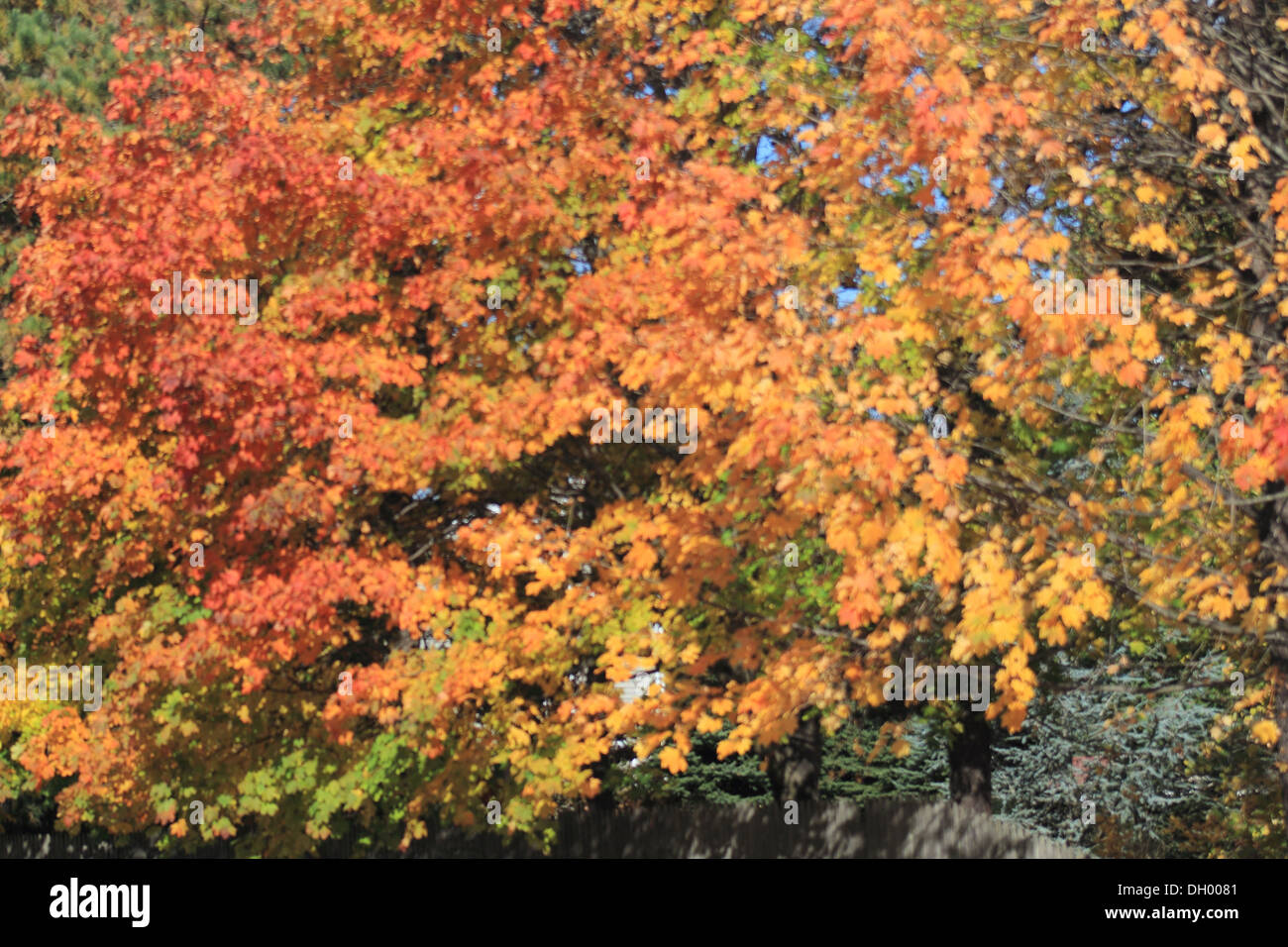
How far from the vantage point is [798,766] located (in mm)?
19078

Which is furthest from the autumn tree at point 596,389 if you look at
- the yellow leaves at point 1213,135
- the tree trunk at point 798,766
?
the tree trunk at point 798,766

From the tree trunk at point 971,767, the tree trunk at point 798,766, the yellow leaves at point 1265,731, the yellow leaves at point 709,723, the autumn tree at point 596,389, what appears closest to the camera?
the yellow leaves at point 1265,731

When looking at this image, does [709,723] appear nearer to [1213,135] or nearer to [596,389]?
[596,389]

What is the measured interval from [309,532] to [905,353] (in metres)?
6.56

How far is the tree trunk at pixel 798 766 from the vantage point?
18.9 metres

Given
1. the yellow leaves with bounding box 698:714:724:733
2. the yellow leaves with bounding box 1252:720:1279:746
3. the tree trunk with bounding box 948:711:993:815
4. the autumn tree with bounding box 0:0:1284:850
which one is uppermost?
the autumn tree with bounding box 0:0:1284:850

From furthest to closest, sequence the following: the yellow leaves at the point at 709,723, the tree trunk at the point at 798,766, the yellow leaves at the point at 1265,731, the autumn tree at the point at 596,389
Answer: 1. the tree trunk at the point at 798,766
2. the yellow leaves at the point at 709,723
3. the autumn tree at the point at 596,389
4. the yellow leaves at the point at 1265,731

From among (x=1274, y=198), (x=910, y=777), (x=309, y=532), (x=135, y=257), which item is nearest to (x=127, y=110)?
(x=135, y=257)

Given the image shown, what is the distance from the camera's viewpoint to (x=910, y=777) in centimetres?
3206

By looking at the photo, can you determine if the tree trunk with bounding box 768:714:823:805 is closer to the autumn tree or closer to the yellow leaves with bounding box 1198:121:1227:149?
the autumn tree

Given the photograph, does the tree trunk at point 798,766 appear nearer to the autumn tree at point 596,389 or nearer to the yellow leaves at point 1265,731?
the autumn tree at point 596,389

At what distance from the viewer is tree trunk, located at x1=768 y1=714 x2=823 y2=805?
1889cm

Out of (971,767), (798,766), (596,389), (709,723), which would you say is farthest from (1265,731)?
(971,767)

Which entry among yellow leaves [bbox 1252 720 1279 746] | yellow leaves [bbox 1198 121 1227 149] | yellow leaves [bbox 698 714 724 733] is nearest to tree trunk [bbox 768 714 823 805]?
yellow leaves [bbox 698 714 724 733]
